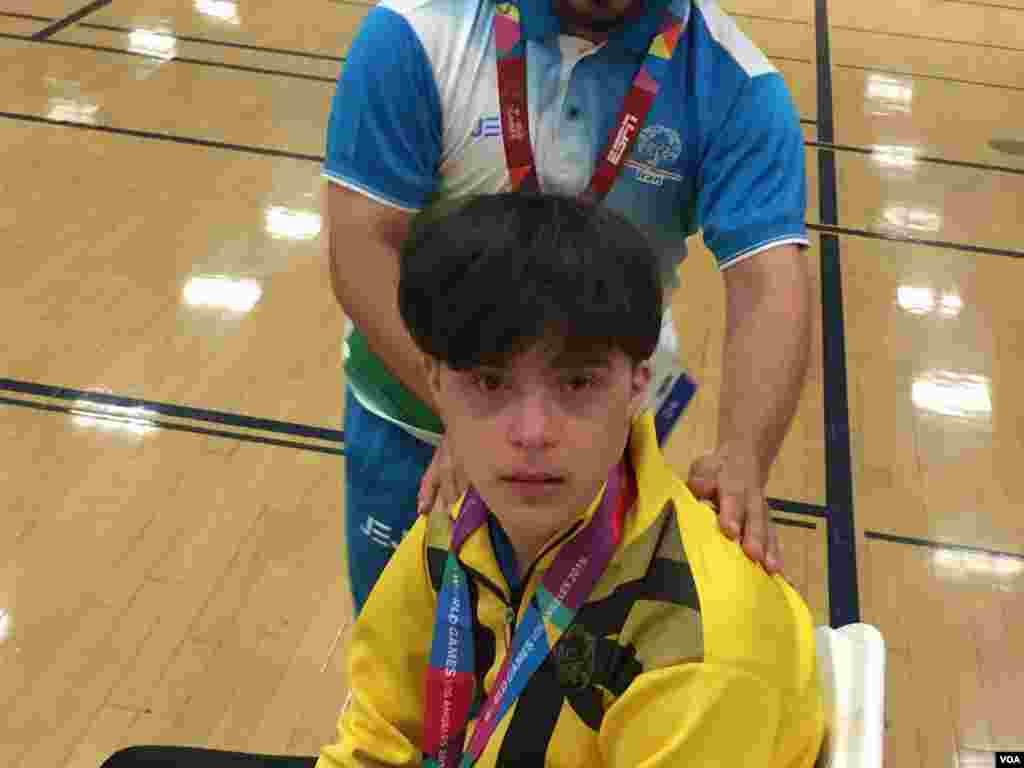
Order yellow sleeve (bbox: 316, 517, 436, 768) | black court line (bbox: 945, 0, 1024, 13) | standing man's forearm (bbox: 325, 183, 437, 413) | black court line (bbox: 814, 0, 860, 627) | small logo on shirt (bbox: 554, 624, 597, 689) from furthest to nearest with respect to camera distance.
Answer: black court line (bbox: 945, 0, 1024, 13) < black court line (bbox: 814, 0, 860, 627) < standing man's forearm (bbox: 325, 183, 437, 413) < yellow sleeve (bbox: 316, 517, 436, 768) < small logo on shirt (bbox: 554, 624, 597, 689)

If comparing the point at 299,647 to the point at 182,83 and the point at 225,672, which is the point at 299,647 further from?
the point at 182,83

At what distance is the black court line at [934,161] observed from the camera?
5656mm

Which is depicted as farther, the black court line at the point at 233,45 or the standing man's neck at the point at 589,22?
the black court line at the point at 233,45

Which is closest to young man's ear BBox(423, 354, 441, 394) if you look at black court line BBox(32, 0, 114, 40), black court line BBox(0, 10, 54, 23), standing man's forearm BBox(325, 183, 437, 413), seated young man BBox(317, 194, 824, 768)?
seated young man BBox(317, 194, 824, 768)

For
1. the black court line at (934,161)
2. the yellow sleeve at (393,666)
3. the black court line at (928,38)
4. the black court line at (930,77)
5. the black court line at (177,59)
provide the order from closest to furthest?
the yellow sleeve at (393,666) → the black court line at (934,161) → the black court line at (177,59) → the black court line at (930,77) → the black court line at (928,38)

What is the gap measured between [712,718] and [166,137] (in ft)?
14.7

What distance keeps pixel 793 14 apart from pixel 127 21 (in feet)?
14.4

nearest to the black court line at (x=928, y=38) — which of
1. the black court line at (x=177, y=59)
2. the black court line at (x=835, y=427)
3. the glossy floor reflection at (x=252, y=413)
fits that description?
the glossy floor reflection at (x=252, y=413)

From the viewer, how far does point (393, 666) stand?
4.53ft

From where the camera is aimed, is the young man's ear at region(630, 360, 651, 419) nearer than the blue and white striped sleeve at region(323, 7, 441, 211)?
Yes

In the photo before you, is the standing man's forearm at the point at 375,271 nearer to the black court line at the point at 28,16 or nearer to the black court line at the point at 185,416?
the black court line at the point at 185,416

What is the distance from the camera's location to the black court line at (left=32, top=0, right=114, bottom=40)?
6.15 meters

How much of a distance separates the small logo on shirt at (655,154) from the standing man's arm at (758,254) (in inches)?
1.6

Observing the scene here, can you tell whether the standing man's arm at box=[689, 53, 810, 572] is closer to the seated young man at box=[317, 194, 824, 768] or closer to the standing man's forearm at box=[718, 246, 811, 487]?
the standing man's forearm at box=[718, 246, 811, 487]
